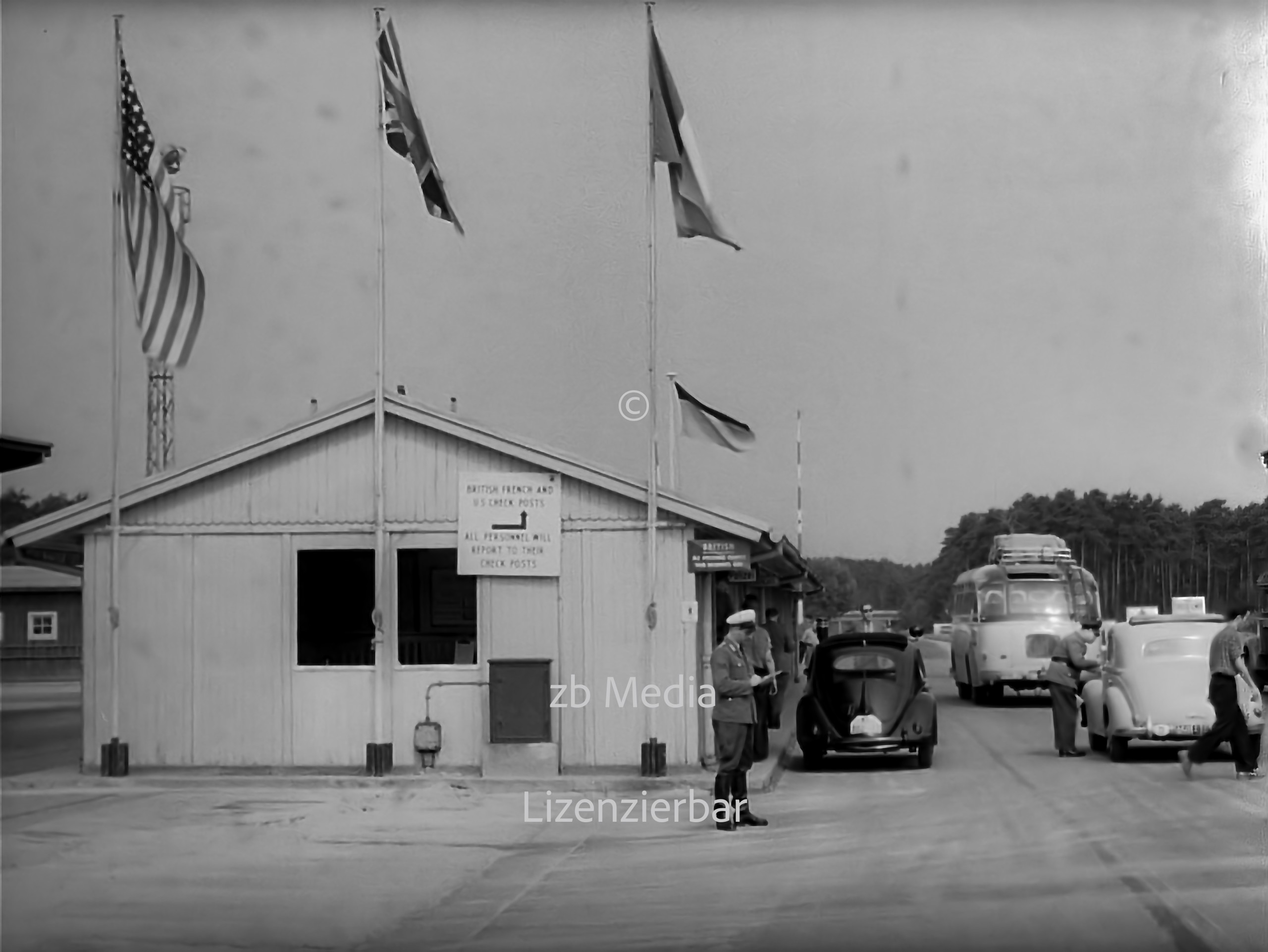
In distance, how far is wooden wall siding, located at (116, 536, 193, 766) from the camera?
1819cm

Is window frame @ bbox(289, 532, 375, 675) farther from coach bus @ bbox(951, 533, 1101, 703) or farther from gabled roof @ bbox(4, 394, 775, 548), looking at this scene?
coach bus @ bbox(951, 533, 1101, 703)

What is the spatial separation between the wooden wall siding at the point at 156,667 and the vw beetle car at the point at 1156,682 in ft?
35.6

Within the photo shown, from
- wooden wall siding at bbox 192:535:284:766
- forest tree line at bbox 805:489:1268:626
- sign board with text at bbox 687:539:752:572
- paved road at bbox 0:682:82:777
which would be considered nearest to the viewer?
sign board with text at bbox 687:539:752:572

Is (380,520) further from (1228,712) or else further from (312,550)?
(1228,712)

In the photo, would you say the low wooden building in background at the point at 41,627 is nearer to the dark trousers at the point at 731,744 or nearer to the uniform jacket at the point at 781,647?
the uniform jacket at the point at 781,647

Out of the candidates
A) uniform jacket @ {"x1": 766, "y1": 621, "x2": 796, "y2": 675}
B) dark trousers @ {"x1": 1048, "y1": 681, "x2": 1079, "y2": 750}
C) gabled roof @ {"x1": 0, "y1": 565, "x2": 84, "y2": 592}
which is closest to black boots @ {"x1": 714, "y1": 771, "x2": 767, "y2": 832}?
dark trousers @ {"x1": 1048, "y1": 681, "x2": 1079, "y2": 750}

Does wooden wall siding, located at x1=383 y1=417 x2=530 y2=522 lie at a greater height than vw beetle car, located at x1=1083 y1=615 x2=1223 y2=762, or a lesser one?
greater

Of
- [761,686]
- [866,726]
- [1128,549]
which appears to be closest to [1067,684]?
[866,726]

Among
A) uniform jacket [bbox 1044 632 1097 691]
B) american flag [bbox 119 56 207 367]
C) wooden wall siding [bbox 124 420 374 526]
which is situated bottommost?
uniform jacket [bbox 1044 632 1097 691]

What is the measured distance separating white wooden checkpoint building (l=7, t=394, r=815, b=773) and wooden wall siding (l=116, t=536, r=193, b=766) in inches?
0.8

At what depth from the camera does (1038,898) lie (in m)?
10.1

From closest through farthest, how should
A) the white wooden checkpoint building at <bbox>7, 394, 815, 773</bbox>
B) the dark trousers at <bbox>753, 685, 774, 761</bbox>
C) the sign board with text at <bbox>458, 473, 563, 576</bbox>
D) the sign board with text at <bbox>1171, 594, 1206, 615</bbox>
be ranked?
1. the white wooden checkpoint building at <bbox>7, 394, 815, 773</bbox>
2. the sign board with text at <bbox>458, 473, 563, 576</bbox>
3. the dark trousers at <bbox>753, 685, 774, 761</bbox>
4. the sign board with text at <bbox>1171, 594, 1206, 615</bbox>

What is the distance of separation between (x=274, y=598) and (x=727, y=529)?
5264 mm

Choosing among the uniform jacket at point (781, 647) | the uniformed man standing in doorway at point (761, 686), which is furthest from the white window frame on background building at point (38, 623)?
the uniformed man standing in doorway at point (761, 686)
